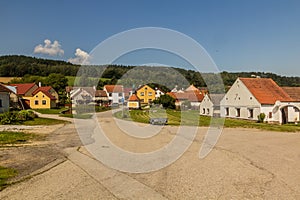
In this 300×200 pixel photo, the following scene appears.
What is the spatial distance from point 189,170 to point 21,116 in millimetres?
23024

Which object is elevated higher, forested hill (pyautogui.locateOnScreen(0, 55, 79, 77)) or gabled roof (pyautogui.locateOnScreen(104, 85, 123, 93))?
forested hill (pyautogui.locateOnScreen(0, 55, 79, 77))

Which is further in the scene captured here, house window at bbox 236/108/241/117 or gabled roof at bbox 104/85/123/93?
gabled roof at bbox 104/85/123/93

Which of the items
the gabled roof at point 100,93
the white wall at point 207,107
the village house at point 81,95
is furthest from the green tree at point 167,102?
the gabled roof at point 100,93

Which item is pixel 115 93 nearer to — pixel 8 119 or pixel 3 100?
pixel 3 100

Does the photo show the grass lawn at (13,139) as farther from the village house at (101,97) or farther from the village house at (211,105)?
the village house at (101,97)

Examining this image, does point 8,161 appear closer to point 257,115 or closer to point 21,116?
point 21,116

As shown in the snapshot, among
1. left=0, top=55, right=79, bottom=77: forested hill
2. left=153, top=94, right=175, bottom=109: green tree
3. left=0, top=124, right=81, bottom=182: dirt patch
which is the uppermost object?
left=0, top=55, right=79, bottom=77: forested hill

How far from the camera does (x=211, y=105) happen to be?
39.8m

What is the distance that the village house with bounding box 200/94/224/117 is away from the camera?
3938cm

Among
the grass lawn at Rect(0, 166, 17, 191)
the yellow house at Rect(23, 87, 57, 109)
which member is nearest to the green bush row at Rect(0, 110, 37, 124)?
the grass lawn at Rect(0, 166, 17, 191)

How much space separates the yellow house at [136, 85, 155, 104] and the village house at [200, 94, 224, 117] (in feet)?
104

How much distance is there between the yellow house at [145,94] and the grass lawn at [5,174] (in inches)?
2482

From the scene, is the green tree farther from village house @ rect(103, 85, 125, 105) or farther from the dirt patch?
the dirt patch

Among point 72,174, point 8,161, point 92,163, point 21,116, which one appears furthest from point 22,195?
point 21,116
